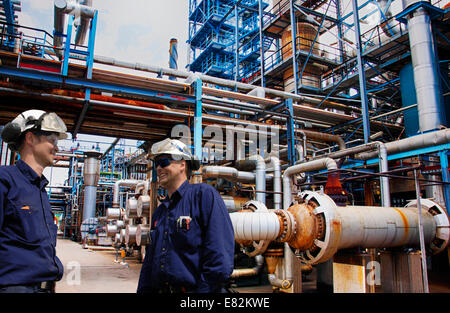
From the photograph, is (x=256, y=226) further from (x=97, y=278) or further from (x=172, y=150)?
(x=97, y=278)

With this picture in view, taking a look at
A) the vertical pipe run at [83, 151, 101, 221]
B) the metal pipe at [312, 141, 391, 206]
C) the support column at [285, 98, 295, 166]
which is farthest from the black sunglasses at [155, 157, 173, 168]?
the vertical pipe run at [83, 151, 101, 221]

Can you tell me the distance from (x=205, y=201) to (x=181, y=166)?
445 millimetres

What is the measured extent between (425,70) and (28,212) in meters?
12.2

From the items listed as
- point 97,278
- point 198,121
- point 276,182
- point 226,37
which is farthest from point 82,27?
point 226,37

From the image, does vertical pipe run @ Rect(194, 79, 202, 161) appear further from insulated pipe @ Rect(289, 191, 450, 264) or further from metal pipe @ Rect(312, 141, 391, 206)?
metal pipe @ Rect(312, 141, 391, 206)

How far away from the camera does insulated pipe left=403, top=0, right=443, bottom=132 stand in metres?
10.4

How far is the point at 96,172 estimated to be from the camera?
21.6m

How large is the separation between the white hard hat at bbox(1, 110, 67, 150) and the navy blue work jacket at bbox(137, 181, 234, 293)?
105 centimetres

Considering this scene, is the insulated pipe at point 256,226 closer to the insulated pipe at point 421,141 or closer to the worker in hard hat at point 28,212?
the worker in hard hat at point 28,212

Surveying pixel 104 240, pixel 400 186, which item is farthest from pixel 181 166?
pixel 104 240

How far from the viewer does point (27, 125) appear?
2279mm

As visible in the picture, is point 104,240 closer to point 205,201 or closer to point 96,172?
point 96,172

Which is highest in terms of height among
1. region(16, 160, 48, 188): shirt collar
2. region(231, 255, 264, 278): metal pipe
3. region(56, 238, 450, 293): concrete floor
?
region(16, 160, 48, 188): shirt collar

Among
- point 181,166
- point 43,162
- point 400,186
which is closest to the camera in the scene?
point 43,162
